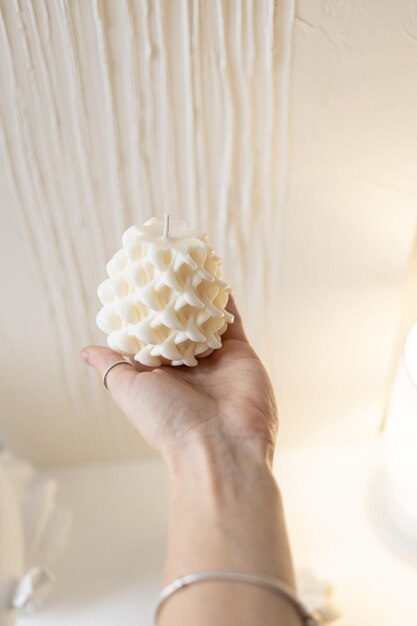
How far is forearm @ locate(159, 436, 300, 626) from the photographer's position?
662mm

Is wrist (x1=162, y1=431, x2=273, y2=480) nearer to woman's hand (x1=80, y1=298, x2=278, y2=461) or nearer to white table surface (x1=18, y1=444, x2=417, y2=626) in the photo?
woman's hand (x1=80, y1=298, x2=278, y2=461)

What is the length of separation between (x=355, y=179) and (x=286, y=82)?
21 cm

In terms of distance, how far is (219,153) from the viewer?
113cm

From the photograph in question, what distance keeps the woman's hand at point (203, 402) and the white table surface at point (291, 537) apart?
557 millimetres

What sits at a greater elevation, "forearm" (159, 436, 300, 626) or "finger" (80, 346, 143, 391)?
"finger" (80, 346, 143, 391)

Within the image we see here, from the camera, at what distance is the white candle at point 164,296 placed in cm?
88

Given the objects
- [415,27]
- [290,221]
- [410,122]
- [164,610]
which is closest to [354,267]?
[290,221]

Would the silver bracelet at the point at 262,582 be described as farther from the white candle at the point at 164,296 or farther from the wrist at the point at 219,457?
the white candle at the point at 164,296

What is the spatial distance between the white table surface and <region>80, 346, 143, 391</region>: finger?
55 centimetres

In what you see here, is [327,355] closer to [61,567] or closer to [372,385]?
[372,385]

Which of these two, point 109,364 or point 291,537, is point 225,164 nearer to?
point 109,364

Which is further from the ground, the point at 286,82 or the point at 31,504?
the point at 286,82

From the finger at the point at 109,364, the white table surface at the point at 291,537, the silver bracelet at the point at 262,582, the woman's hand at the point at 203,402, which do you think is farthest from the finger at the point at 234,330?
the white table surface at the point at 291,537

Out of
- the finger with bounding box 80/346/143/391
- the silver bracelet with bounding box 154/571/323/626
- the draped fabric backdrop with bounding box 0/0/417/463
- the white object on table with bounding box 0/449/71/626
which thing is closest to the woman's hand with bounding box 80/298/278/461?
the finger with bounding box 80/346/143/391
